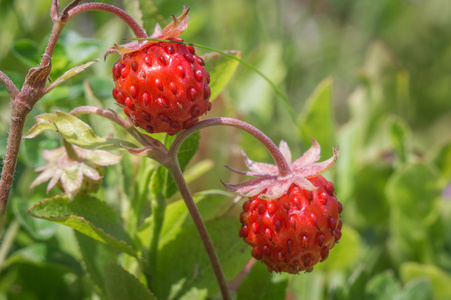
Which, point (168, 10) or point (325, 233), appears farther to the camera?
point (168, 10)

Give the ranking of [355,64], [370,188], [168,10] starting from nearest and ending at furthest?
[370,188]
[168,10]
[355,64]

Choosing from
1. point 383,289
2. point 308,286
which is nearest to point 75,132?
point 383,289

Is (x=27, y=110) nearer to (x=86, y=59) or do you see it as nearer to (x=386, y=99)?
(x=86, y=59)

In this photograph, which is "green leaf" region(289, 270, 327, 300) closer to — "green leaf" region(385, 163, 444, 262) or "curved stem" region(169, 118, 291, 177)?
"green leaf" region(385, 163, 444, 262)

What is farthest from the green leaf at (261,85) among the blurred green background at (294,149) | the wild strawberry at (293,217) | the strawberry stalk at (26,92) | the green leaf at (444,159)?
the strawberry stalk at (26,92)

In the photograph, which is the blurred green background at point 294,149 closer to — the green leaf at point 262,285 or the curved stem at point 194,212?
the green leaf at point 262,285

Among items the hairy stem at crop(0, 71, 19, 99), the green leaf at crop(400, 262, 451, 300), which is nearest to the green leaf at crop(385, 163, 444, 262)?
the green leaf at crop(400, 262, 451, 300)

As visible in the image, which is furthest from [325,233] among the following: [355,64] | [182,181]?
[355,64]

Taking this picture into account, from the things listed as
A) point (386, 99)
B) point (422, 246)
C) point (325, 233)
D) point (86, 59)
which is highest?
point (86, 59)
